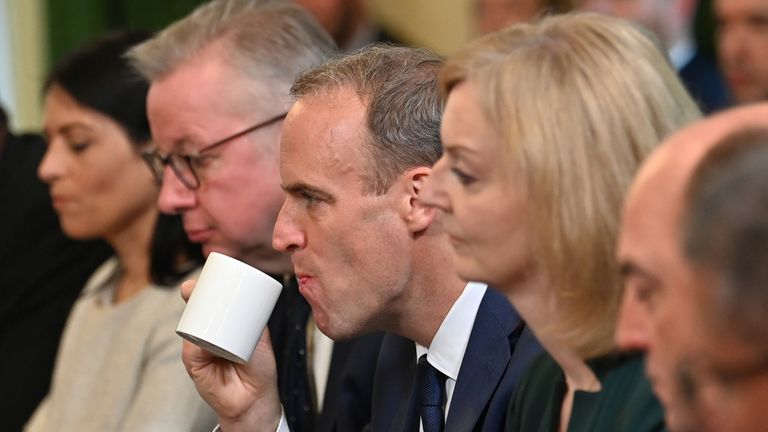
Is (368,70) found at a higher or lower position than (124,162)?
higher

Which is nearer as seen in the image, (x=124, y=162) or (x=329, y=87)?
(x=329, y=87)

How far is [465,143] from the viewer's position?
1317 mm

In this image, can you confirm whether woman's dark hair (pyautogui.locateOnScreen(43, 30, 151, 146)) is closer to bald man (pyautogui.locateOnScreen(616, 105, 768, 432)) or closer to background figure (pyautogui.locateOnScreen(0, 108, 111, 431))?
background figure (pyautogui.locateOnScreen(0, 108, 111, 431))

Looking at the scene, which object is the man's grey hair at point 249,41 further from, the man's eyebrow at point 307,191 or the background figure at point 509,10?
the background figure at point 509,10

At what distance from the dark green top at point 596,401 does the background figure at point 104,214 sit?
983 millimetres

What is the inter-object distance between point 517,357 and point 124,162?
3.75 feet

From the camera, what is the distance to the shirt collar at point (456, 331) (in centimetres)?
168

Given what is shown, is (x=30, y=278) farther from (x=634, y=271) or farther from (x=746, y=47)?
(x=634, y=271)

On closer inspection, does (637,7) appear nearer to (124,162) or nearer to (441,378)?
(124,162)

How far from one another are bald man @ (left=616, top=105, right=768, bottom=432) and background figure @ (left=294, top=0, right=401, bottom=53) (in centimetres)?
276

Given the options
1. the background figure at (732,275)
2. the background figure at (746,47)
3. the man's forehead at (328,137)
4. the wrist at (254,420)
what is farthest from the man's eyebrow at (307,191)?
the background figure at (746,47)

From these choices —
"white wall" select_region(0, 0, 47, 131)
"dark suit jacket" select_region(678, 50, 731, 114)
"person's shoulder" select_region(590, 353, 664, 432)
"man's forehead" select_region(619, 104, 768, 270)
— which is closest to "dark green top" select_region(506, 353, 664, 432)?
"person's shoulder" select_region(590, 353, 664, 432)

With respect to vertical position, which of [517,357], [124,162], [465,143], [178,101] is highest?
[465,143]

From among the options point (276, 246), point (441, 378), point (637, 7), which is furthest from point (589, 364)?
point (637, 7)
